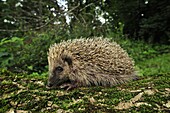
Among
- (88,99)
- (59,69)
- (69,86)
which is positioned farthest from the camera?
(59,69)

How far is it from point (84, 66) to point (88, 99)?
0.92 meters

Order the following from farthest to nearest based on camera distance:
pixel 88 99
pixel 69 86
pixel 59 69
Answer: pixel 59 69 → pixel 69 86 → pixel 88 99

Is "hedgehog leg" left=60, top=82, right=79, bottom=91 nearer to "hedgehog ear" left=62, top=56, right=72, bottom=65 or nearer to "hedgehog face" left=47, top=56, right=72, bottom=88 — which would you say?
"hedgehog face" left=47, top=56, right=72, bottom=88

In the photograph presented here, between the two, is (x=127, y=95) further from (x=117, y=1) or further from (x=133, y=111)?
(x=117, y=1)

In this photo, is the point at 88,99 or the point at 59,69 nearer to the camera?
the point at 88,99

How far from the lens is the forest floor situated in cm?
263

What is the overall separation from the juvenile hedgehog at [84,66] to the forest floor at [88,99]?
0.25m

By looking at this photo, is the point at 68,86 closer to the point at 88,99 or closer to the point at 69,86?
the point at 69,86

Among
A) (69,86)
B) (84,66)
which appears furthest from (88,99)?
(84,66)

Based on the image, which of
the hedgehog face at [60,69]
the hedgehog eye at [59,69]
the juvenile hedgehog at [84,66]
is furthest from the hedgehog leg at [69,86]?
the hedgehog eye at [59,69]

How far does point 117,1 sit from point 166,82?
9255mm

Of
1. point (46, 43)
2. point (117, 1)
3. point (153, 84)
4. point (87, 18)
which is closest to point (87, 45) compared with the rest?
point (153, 84)

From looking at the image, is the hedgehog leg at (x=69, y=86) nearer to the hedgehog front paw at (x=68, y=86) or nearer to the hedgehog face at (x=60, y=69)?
the hedgehog front paw at (x=68, y=86)

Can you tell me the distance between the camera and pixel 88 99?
289 centimetres
